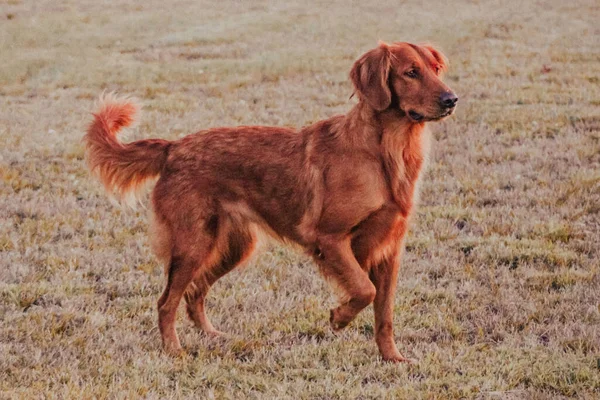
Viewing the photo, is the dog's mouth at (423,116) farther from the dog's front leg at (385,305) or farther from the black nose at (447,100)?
the dog's front leg at (385,305)

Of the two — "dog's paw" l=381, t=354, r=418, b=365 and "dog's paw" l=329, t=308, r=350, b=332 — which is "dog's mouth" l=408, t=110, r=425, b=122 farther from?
"dog's paw" l=381, t=354, r=418, b=365

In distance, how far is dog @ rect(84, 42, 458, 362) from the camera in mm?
4844

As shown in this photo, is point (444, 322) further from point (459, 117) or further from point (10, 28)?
point (10, 28)

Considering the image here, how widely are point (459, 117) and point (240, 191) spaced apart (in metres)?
7.95

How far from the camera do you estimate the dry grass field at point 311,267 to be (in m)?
4.69

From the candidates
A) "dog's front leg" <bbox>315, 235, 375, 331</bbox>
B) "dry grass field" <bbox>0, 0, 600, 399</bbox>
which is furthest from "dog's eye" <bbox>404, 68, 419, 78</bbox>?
"dry grass field" <bbox>0, 0, 600, 399</bbox>

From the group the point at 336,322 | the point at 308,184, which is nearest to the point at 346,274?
the point at 336,322

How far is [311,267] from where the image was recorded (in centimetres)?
677

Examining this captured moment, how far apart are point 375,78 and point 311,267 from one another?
2356mm

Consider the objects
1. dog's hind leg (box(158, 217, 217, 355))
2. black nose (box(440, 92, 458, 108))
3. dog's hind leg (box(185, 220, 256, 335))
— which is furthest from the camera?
dog's hind leg (box(185, 220, 256, 335))

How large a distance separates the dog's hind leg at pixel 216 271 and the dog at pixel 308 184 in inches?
0.4

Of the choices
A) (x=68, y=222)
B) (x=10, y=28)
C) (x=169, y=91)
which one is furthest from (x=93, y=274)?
(x=10, y=28)

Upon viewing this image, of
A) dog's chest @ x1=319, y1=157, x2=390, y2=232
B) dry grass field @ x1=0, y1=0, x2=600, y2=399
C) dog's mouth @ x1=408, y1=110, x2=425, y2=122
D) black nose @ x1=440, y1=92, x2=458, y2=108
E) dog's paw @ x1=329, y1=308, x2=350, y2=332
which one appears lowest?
dry grass field @ x1=0, y1=0, x2=600, y2=399

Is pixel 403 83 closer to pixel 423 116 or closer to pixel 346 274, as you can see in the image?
pixel 423 116
